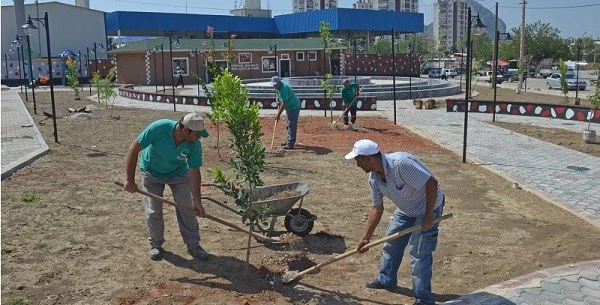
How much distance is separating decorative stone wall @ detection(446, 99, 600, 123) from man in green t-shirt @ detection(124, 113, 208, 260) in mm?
14364

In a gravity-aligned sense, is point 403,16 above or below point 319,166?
above

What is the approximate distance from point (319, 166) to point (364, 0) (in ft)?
420

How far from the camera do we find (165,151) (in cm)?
527

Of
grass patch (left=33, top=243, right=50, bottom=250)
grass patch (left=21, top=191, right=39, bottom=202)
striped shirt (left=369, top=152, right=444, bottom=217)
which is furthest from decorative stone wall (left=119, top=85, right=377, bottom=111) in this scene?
striped shirt (left=369, top=152, right=444, bottom=217)

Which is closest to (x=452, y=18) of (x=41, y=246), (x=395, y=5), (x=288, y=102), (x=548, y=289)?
(x=395, y=5)

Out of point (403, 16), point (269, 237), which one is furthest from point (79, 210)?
point (403, 16)

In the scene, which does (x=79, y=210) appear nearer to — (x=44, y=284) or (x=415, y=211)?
(x=44, y=284)

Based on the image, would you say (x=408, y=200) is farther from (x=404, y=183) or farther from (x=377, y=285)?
(x=377, y=285)

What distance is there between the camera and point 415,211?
4.59 m

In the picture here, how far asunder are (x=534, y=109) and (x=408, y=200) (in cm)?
1619

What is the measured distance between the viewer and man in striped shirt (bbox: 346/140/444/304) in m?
4.28

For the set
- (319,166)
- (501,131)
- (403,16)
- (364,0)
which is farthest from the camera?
(364,0)

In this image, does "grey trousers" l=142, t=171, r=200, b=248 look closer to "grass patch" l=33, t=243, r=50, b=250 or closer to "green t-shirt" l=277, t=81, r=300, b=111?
"grass patch" l=33, t=243, r=50, b=250

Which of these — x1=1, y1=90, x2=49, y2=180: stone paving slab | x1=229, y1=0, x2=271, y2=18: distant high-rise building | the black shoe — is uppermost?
x1=229, y1=0, x2=271, y2=18: distant high-rise building
